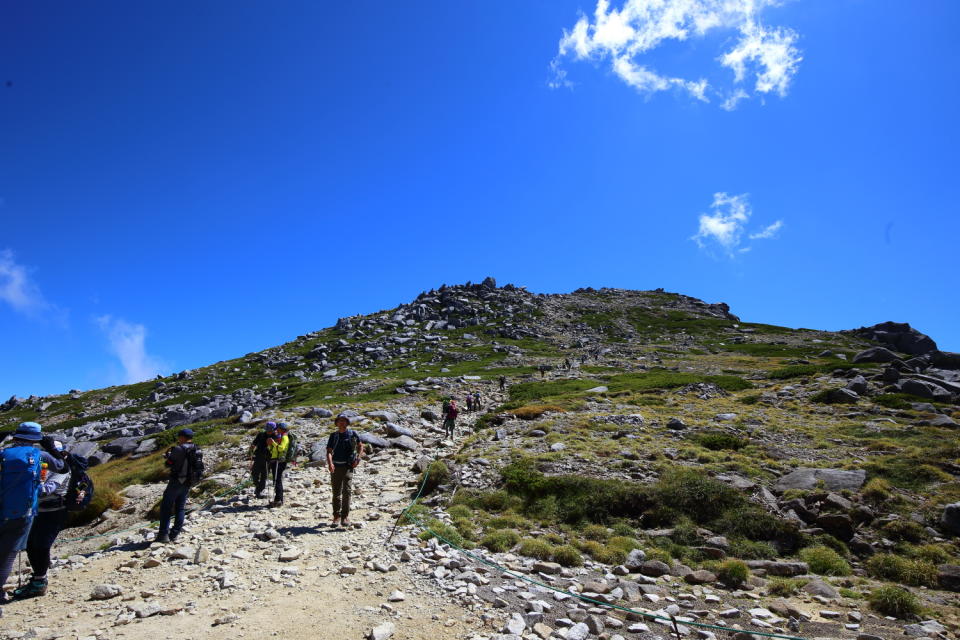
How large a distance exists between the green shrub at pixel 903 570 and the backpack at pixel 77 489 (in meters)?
16.9

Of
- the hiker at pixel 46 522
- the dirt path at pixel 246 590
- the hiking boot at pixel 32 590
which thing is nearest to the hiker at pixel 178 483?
the dirt path at pixel 246 590

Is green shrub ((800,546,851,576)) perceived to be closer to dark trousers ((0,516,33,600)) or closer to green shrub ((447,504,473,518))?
green shrub ((447,504,473,518))

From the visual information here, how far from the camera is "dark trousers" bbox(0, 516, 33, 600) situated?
707 cm

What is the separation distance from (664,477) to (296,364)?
256 ft

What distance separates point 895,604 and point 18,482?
15588 mm

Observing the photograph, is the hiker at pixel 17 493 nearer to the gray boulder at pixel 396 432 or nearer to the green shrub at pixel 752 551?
the green shrub at pixel 752 551

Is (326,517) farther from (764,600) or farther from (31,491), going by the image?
(764,600)

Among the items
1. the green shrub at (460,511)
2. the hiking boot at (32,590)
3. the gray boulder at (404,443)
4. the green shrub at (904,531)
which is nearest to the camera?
the hiking boot at (32,590)

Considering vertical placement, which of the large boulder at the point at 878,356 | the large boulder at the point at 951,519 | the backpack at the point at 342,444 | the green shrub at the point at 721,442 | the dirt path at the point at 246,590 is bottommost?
the dirt path at the point at 246,590

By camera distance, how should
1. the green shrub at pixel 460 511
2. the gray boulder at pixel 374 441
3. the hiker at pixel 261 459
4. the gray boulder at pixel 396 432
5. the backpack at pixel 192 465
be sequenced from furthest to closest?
the gray boulder at pixel 396 432 → the gray boulder at pixel 374 441 → the hiker at pixel 261 459 → the green shrub at pixel 460 511 → the backpack at pixel 192 465

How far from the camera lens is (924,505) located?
43.2ft

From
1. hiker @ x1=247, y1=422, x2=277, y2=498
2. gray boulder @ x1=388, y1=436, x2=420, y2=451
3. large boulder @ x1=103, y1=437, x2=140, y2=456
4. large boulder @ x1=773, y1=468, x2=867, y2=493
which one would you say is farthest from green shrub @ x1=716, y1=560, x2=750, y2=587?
large boulder @ x1=103, y1=437, x2=140, y2=456

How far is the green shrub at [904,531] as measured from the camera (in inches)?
467

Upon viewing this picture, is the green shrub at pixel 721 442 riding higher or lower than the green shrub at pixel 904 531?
higher
